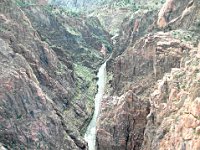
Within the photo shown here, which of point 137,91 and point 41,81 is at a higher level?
point 41,81

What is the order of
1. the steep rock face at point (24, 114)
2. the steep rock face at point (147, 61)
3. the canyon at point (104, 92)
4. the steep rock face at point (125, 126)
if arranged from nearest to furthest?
1. the canyon at point (104, 92)
2. the steep rock face at point (24, 114)
3. the steep rock face at point (125, 126)
4. the steep rock face at point (147, 61)

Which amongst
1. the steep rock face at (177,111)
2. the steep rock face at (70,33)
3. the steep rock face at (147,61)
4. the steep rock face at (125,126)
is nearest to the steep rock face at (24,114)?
the steep rock face at (125,126)

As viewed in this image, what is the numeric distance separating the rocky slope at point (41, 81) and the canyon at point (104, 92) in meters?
0.16

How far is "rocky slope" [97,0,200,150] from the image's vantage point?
222ft

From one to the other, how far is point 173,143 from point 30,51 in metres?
42.4

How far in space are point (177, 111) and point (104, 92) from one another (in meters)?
51.0

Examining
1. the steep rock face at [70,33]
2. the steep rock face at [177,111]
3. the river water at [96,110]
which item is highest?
the steep rock face at [70,33]

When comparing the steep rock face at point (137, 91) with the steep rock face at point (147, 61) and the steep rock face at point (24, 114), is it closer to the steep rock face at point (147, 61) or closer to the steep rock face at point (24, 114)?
the steep rock face at point (147, 61)

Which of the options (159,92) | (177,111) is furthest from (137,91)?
(177,111)

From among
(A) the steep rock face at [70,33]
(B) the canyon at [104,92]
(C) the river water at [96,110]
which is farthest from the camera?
(A) the steep rock face at [70,33]

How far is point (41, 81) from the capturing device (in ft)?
326

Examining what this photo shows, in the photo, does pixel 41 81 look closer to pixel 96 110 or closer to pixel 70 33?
pixel 96 110

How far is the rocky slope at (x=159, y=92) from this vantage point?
67688mm

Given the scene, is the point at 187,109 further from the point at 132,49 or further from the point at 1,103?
the point at 132,49
